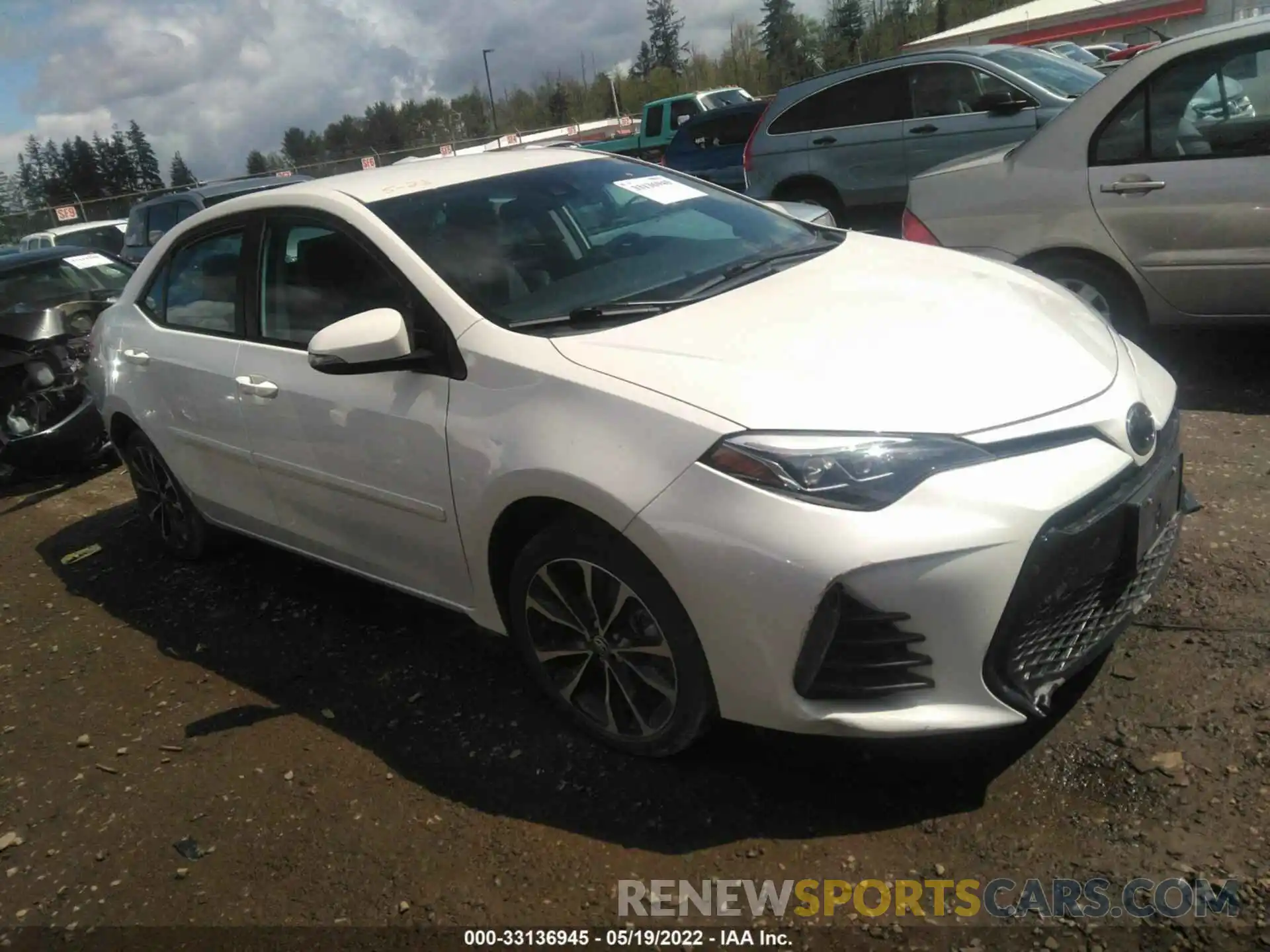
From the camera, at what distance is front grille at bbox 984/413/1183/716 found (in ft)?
7.47

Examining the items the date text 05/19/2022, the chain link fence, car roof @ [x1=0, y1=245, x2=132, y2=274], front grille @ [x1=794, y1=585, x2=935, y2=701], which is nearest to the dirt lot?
the date text 05/19/2022

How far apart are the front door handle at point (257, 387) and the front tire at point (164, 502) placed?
105cm

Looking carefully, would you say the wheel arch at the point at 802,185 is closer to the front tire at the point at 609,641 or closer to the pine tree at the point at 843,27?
the front tire at the point at 609,641

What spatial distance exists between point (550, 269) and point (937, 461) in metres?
1.50

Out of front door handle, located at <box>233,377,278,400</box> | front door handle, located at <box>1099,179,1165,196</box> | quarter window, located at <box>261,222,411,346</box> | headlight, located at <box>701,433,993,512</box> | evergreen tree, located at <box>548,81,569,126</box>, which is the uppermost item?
evergreen tree, located at <box>548,81,569,126</box>

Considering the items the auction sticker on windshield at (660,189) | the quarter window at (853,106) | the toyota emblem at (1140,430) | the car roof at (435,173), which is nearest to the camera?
the toyota emblem at (1140,430)

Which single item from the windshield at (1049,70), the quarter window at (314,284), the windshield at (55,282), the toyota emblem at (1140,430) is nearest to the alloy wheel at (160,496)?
the quarter window at (314,284)

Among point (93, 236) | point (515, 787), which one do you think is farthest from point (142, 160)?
point (515, 787)

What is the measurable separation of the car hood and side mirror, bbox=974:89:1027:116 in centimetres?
502

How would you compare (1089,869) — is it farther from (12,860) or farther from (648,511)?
(12,860)

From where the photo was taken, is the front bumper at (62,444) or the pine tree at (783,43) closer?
the front bumper at (62,444)

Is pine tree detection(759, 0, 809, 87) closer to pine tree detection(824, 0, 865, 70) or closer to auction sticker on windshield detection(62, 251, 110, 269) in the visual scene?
pine tree detection(824, 0, 865, 70)

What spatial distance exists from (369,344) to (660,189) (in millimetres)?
1481

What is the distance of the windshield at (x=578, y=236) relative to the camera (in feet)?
10.3
